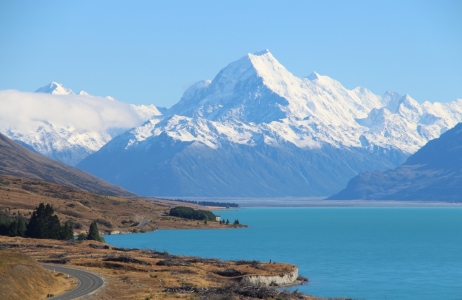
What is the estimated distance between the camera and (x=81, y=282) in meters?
78.9

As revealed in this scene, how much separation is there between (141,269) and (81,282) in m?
14.3

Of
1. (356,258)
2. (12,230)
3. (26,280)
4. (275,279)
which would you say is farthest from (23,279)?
(356,258)

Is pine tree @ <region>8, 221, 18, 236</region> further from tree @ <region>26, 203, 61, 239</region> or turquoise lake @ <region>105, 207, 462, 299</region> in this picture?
turquoise lake @ <region>105, 207, 462, 299</region>

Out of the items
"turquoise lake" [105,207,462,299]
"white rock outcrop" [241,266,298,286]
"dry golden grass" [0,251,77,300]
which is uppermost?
"turquoise lake" [105,207,462,299]

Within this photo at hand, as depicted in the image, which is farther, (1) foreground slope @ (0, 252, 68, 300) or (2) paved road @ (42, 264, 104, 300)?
(2) paved road @ (42, 264, 104, 300)

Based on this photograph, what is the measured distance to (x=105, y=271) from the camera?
90000 millimetres

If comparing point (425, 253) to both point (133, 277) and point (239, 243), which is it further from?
point (133, 277)

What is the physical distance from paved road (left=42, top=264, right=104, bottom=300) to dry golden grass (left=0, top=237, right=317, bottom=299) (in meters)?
0.91

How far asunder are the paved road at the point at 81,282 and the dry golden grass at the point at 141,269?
2.99 feet

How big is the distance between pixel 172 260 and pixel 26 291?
3828 centimetres

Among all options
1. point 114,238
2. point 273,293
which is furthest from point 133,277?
point 114,238

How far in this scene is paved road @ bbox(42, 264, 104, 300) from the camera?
231 feet

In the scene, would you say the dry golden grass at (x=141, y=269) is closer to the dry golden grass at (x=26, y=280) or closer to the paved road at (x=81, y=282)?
the paved road at (x=81, y=282)

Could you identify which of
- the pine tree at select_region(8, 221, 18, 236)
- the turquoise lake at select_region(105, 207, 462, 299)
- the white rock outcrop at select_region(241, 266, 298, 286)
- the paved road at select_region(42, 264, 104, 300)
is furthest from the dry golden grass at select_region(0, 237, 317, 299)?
the pine tree at select_region(8, 221, 18, 236)
